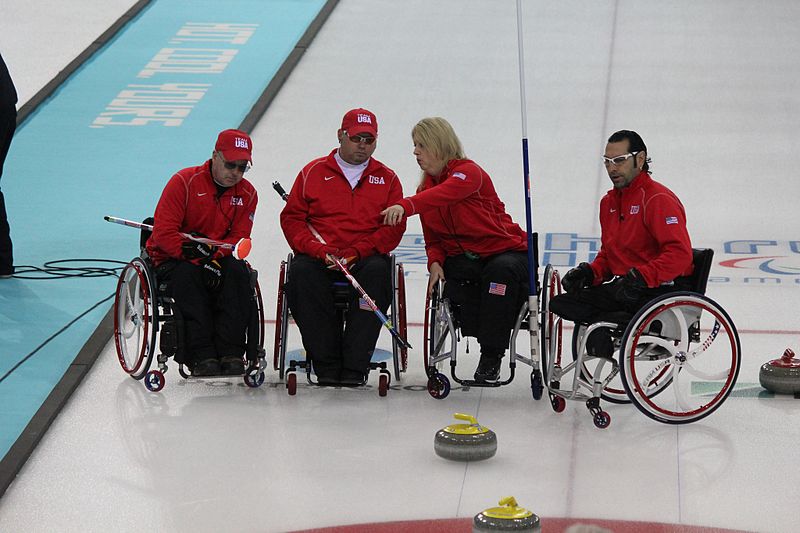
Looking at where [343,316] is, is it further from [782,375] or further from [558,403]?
[782,375]

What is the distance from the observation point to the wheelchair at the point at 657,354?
481cm

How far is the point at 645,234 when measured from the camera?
5059 millimetres

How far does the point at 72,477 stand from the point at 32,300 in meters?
2.37

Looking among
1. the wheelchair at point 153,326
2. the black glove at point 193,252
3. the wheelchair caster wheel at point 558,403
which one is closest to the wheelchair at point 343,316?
the wheelchair at point 153,326

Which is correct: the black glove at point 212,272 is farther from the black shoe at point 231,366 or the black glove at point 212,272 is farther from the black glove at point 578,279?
the black glove at point 578,279

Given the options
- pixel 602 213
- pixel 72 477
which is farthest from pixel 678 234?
pixel 72 477

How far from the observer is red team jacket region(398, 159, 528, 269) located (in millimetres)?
5305

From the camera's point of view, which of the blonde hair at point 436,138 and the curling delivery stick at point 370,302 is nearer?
the curling delivery stick at point 370,302

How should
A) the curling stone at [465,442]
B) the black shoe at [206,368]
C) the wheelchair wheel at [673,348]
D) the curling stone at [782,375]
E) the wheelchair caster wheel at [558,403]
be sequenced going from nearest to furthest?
the curling stone at [465,442], the wheelchair wheel at [673,348], the wheelchair caster wheel at [558,403], the curling stone at [782,375], the black shoe at [206,368]

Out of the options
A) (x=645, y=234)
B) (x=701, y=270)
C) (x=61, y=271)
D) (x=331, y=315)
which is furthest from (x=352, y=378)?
(x=61, y=271)

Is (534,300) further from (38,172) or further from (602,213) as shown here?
(38,172)

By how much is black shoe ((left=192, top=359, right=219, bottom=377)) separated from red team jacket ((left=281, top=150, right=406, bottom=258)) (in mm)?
578

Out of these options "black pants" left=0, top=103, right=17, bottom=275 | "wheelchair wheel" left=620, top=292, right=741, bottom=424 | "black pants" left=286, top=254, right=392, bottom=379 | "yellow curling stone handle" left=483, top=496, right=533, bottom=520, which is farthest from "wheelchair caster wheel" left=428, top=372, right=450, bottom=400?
"black pants" left=0, top=103, right=17, bottom=275

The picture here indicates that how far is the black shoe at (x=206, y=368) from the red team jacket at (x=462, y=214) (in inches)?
38.2
